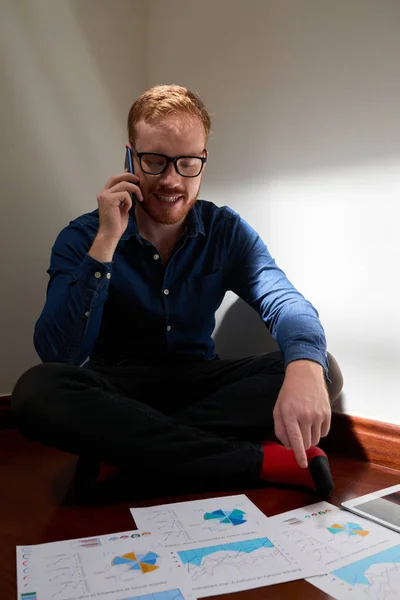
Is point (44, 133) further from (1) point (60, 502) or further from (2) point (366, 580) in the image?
(2) point (366, 580)

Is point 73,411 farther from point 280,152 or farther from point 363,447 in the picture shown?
point 280,152

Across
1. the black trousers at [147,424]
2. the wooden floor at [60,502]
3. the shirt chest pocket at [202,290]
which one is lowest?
the wooden floor at [60,502]

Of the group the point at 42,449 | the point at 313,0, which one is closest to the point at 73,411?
the point at 42,449

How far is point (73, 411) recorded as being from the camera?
1072 millimetres

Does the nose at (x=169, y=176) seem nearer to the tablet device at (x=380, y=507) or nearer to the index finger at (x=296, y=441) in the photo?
the index finger at (x=296, y=441)

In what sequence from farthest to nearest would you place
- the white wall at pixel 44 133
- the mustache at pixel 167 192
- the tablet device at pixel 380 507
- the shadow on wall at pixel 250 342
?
1. the white wall at pixel 44 133
2. the shadow on wall at pixel 250 342
3. the mustache at pixel 167 192
4. the tablet device at pixel 380 507

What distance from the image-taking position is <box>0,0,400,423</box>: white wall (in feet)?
4.44

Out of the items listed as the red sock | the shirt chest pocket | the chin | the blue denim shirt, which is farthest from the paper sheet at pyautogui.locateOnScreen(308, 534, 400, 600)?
the chin

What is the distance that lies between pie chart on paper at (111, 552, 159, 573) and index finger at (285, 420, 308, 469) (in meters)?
0.27

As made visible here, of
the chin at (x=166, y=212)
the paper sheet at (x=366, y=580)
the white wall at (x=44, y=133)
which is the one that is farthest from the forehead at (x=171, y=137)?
the paper sheet at (x=366, y=580)

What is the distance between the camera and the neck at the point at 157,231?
1.42 meters

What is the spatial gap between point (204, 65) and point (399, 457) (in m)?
1.25

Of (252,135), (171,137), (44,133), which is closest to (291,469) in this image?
(171,137)

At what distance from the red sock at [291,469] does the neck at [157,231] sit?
555 millimetres
